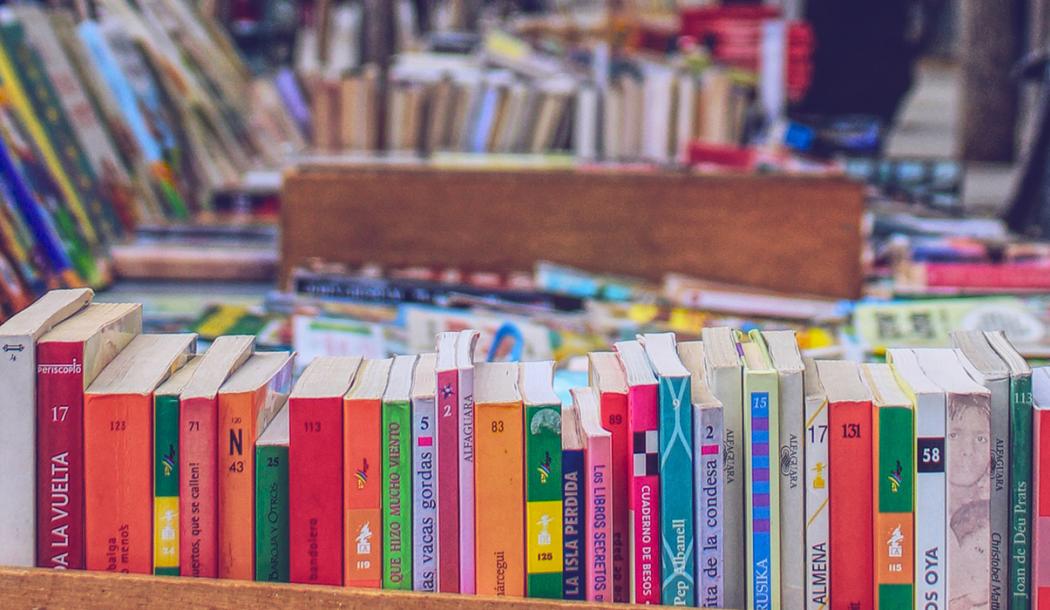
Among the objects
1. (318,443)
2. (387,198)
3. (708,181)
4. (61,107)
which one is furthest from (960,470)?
(61,107)

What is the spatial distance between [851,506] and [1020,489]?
162 mm

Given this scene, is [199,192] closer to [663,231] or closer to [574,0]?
[663,231]

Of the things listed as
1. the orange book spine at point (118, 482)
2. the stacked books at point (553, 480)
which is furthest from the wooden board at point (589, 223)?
the orange book spine at point (118, 482)

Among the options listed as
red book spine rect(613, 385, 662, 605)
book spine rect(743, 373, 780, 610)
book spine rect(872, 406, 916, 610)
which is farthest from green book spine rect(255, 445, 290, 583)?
book spine rect(872, 406, 916, 610)

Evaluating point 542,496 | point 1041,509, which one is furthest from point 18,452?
point 1041,509

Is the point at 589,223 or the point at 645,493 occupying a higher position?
the point at 645,493

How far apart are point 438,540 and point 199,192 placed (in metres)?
3.12

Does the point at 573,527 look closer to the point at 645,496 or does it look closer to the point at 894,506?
the point at 645,496

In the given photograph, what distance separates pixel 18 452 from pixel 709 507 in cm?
67

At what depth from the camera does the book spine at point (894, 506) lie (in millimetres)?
1238

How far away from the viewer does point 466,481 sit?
1257 mm

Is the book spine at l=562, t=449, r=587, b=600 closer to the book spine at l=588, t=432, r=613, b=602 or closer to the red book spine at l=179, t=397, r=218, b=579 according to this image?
the book spine at l=588, t=432, r=613, b=602

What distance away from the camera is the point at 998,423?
4.09 ft

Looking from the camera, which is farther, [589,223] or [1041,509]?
[589,223]
